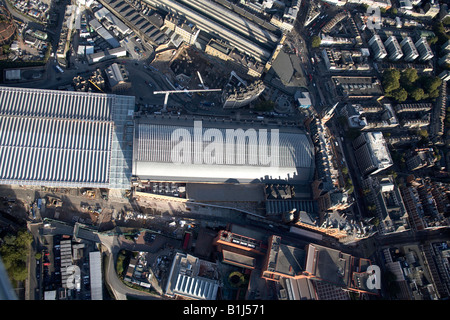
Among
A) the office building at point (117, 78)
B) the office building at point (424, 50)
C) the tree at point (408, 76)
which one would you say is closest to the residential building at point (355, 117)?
the tree at point (408, 76)

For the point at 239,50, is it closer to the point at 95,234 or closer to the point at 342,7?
the point at 342,7

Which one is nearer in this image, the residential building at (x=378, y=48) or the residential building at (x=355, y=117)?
the residential building at (x=355, y=117)

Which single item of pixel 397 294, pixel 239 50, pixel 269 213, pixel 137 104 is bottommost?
pixel 397 294

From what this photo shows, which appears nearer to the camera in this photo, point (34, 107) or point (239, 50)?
point (34, 107)

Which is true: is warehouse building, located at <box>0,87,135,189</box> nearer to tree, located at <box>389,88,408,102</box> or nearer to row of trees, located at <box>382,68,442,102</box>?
row of trees, located at <box>382,68,442,102</box>

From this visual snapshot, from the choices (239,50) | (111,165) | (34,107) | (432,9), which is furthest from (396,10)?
(34,107)

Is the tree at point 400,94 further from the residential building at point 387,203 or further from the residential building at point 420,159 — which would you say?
the residential building at point 387,203

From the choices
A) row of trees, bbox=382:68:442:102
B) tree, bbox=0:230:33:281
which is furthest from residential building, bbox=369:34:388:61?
tree, bbox=0:230:33:281
